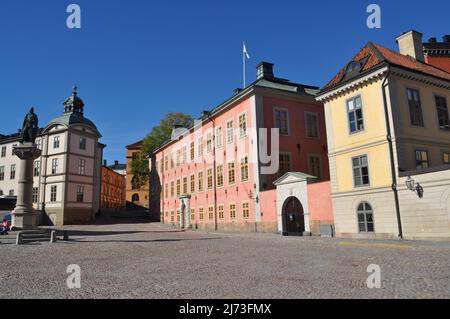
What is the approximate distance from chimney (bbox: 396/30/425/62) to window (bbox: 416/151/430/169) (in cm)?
746

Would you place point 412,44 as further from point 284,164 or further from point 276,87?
point 284,164

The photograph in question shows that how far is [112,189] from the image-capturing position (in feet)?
261

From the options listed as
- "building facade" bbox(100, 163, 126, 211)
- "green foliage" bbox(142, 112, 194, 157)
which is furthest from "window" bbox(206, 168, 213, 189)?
"building facade" bbox(100, 163, 126, 211)

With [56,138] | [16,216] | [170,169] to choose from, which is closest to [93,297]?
[16,216]

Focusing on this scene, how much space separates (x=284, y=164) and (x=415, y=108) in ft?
34.1

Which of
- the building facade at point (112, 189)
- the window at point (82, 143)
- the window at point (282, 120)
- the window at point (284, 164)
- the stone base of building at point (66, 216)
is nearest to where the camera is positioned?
the window at point (284, 164)

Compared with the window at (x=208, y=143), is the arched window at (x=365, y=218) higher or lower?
lower

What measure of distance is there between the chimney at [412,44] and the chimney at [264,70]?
1094cm

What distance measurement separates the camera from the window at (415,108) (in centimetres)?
1908

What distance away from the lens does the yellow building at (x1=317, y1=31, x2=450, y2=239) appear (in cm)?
1645

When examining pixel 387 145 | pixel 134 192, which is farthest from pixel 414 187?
pixel 134 192

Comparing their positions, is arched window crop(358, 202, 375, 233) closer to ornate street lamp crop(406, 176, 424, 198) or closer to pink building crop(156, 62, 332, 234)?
pink building crop(156, 62, 332, 234)

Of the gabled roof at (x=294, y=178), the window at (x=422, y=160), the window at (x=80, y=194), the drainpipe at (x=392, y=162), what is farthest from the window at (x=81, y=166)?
the window at (x=422, y=160)

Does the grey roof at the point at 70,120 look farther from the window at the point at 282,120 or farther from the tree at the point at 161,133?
the window at the point at 282,120
